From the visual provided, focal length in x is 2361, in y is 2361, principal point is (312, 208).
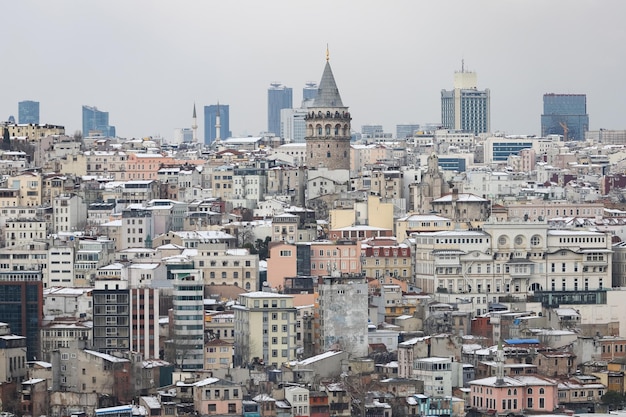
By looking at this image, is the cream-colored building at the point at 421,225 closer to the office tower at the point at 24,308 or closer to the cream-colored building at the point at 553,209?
the cream-colored building at the point at 553,209

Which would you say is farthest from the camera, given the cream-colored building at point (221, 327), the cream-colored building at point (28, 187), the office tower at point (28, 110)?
the office tower at point (28, 110)

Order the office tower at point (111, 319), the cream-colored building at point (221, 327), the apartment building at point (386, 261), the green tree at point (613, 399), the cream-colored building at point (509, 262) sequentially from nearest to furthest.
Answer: the green tree at point (613, 399) < the office tower at point (111, 319) < the cream-colored building at point (221, 327) < the cream-colored building at point (509, 262) < the apartment building at point (386, 261)

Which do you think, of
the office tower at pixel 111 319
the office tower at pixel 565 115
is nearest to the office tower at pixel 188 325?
the office tower at pixel 111 319

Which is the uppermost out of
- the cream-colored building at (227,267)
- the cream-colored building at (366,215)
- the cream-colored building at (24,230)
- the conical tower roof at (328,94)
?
the conical tower roof at (328,94)

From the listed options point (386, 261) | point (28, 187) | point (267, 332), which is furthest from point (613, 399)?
point (28, 187)

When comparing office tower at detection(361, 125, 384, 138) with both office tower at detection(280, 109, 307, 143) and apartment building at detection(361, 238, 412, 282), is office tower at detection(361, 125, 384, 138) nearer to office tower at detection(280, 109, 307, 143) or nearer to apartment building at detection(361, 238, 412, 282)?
office tower at detection(280, 109, 307, 143)

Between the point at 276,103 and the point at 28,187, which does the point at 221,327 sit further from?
the point at 276,103

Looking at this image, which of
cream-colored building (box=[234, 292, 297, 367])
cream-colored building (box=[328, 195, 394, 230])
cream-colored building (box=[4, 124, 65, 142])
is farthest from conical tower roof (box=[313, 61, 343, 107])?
cream-colored building (box=[234, 292, 297, 367])
